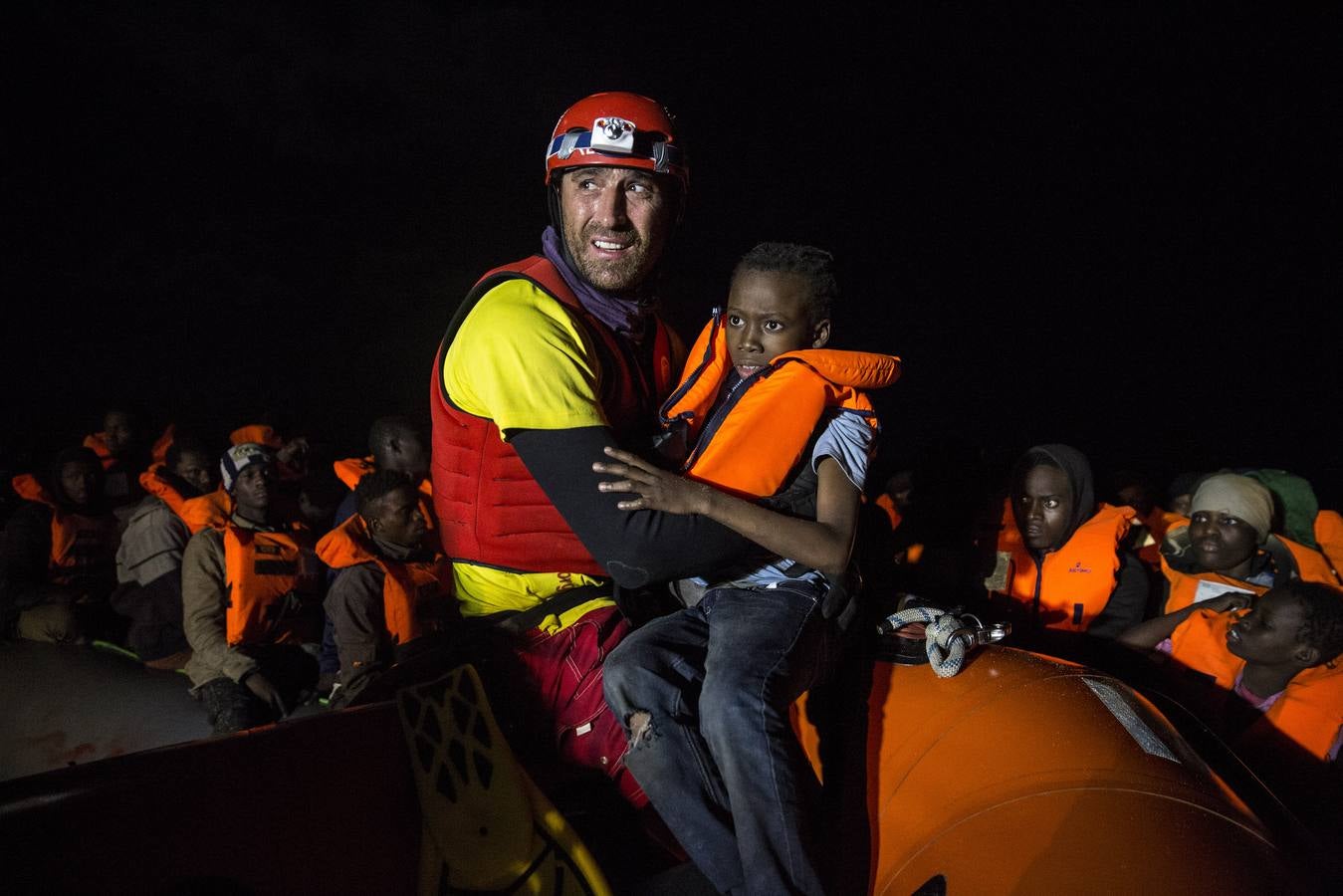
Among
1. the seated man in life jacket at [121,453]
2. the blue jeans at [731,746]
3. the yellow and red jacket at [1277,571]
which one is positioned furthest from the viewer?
the seated man in life jacket at [121,453]

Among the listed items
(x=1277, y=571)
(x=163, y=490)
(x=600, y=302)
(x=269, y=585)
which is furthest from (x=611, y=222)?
(x=163, y=490)

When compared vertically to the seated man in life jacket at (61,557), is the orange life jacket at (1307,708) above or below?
above

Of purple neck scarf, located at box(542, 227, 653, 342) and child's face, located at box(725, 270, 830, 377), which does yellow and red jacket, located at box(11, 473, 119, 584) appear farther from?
child's face, located at box(725, 270, 830, 377)

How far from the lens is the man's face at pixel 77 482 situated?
6.48 m

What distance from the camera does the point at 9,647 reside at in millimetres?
5430

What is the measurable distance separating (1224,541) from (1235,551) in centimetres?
9

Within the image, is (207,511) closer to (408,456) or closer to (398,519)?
(408,456)

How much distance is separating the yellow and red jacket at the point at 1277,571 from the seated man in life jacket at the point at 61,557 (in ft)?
25.9

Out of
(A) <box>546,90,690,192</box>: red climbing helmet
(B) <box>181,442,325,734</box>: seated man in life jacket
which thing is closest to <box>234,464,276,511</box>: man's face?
(B) <box>181,442,325,734</box>: seated man in life jacket

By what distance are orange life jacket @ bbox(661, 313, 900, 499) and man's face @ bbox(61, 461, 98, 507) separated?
6.80m

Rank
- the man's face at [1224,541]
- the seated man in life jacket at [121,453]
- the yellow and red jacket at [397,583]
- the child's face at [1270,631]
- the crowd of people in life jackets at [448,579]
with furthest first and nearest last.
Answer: the seated man in life jacket at [121,453] → the yellow and red jacket at [397,583] → the man's face at [1224,541] → the crowd of people in life jackets at [448,579] → the child's face at [1270,631]

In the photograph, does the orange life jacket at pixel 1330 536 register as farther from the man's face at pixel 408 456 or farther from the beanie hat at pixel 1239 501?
the man's face at pixel 408 456

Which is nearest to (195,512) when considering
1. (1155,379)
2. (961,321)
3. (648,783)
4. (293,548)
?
(293,548)

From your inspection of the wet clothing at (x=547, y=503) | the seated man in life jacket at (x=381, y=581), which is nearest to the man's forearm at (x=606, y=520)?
the wet clothing at (x=547, y=503)
